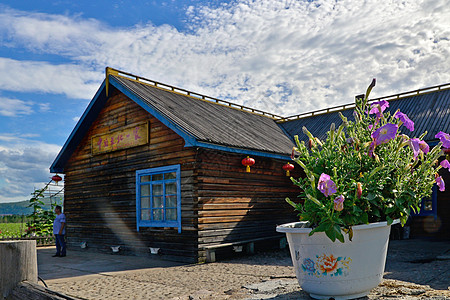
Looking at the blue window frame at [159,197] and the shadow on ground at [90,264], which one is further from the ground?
the blue window frame at [159,197]

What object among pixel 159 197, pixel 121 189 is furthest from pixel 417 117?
pixel 121 189

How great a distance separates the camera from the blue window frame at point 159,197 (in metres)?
10.6

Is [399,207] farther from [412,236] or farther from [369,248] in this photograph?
[412,236]

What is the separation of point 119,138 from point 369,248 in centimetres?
978

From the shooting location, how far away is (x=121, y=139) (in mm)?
12547

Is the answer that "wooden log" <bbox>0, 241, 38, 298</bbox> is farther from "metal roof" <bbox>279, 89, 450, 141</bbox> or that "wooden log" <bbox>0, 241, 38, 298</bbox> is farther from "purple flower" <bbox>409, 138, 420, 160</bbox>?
"metal roof" <bbox>279, 89, 450, 141</bbox>

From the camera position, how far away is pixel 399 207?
434cm

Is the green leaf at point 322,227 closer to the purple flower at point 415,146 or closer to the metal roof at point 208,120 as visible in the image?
the purple flower at point 415,146

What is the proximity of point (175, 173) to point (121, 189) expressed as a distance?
8.79 feet

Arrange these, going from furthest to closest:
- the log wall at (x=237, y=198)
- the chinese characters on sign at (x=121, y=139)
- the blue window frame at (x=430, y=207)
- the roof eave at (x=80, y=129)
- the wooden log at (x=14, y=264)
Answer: the blue window frame at (x=430, y=207) < the roof eave at (x=80, y=129) < the chinese characters on sign at (x=121, y=139) < the log wall at (x=237, y=198) < the wooden log at (x=14, y=264)

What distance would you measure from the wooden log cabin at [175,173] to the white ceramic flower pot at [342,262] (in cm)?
553

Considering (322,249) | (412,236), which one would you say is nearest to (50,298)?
(322,249)

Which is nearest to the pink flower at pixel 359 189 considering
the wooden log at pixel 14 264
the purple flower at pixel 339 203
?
the purple flower at pixel 339 203

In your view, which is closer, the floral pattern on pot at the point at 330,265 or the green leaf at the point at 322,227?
the green leaf at the point at 322,227
